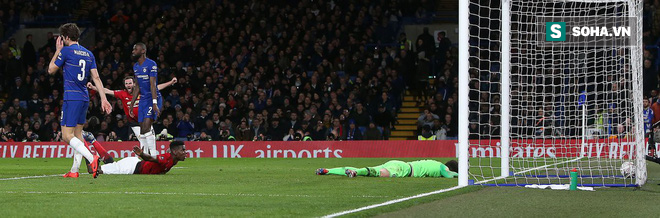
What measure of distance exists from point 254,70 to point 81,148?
16472 mm

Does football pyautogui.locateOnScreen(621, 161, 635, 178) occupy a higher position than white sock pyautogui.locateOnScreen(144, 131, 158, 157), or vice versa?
white sock pyautogui.locateOnScreen(144, 131, 158, 157)

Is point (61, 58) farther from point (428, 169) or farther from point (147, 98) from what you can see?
point (428, 169)

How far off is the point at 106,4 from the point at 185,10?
3.31 meters

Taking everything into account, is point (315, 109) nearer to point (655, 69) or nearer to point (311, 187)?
point (655, 69)

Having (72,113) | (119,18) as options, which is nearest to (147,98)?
(72,113)

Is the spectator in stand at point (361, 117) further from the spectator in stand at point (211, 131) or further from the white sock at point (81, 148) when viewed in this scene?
the white sock at point (81, 148)

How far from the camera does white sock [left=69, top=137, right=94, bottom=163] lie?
1102 cm

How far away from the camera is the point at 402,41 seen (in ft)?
90.2

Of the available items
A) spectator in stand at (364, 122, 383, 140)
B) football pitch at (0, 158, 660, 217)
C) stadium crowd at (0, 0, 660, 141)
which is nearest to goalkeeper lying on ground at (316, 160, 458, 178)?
football pitch at (0, 158, 660, 217)

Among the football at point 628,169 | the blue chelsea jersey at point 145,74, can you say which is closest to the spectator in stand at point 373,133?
the blue chelsea jersey at point 145,74

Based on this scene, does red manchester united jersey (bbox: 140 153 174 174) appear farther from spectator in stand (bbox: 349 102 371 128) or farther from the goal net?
spectator in stand (bbox: 349 102 371 128)

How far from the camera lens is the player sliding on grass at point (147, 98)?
13945 millimetres

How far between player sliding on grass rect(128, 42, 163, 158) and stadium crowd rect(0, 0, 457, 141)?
30.4 feet

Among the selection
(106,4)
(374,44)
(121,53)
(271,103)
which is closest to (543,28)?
(271,103)
